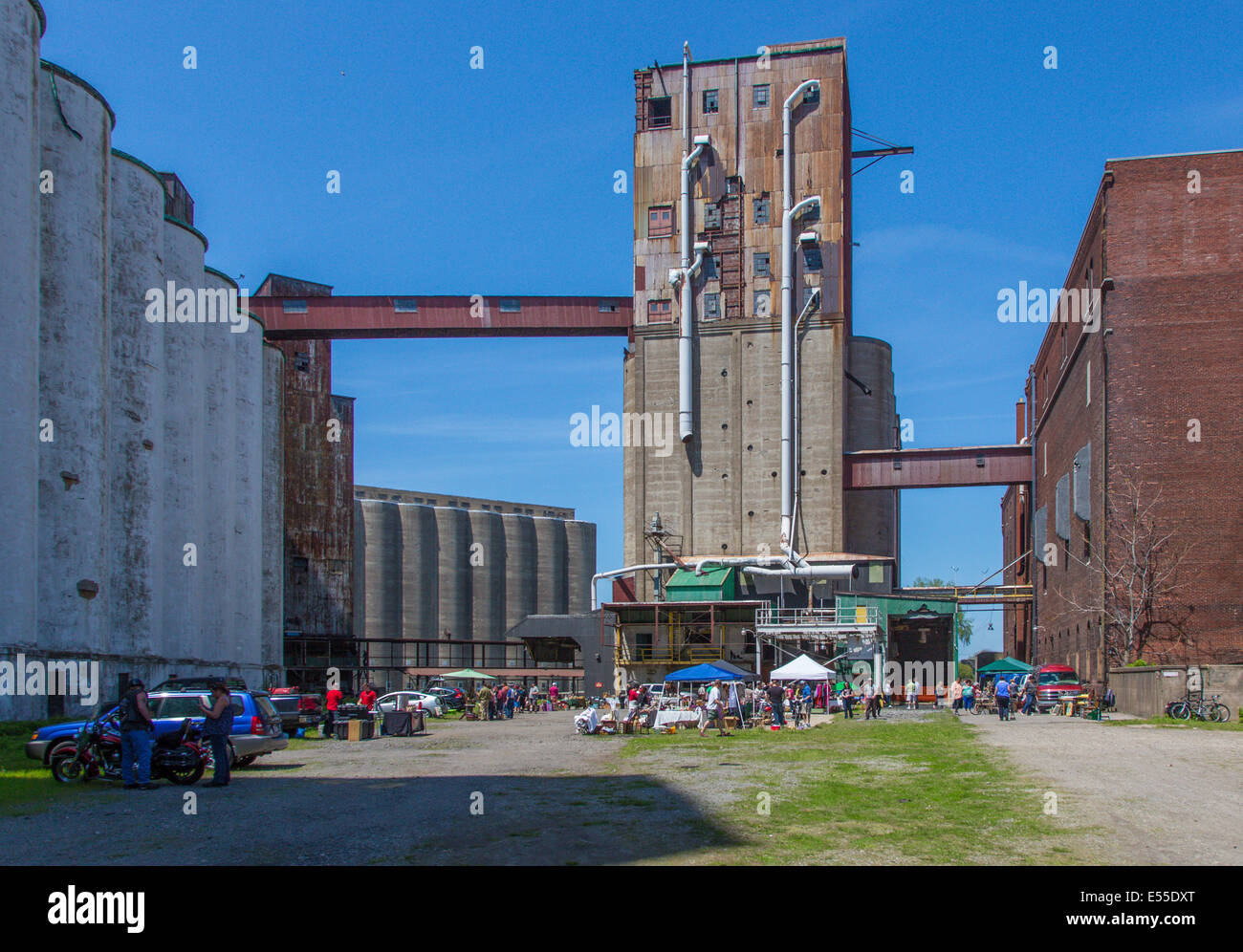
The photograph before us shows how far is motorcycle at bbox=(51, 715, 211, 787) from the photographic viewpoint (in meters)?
19.8

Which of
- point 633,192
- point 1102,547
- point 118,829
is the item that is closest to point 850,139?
point 633,192

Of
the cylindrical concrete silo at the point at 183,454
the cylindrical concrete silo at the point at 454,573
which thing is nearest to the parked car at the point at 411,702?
the cylindrical concrete silo at the point at 183,454

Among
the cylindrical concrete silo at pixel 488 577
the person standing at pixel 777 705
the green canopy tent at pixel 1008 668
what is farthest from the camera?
the cylindrical concrete silo at pixel 488 577

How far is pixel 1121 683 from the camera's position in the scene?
4441cm

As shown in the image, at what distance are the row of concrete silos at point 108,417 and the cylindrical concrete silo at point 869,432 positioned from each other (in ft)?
116

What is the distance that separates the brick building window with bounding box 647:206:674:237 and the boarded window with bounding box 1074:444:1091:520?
31.2 metres

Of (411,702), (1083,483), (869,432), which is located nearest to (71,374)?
(411,702)

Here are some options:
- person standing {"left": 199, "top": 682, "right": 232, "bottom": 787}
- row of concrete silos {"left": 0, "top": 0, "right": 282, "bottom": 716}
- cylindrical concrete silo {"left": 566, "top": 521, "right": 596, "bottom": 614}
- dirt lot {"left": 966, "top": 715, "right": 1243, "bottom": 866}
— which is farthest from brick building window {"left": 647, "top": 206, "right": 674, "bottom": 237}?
person standing {"left": 199, "top": 682, "right": 232, "bottom": 787}

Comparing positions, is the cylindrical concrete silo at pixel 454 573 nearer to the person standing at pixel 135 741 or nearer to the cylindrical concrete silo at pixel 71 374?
the cylindrical concrete silo at pixel 71 374

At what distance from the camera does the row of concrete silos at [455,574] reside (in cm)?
10669

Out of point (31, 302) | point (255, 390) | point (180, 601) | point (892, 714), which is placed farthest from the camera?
point (255, 390)

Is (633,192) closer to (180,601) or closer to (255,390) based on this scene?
(255,390)

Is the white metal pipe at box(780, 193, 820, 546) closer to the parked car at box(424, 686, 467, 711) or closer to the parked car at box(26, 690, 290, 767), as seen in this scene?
the parked car at box(424, 686, 467, 711)
